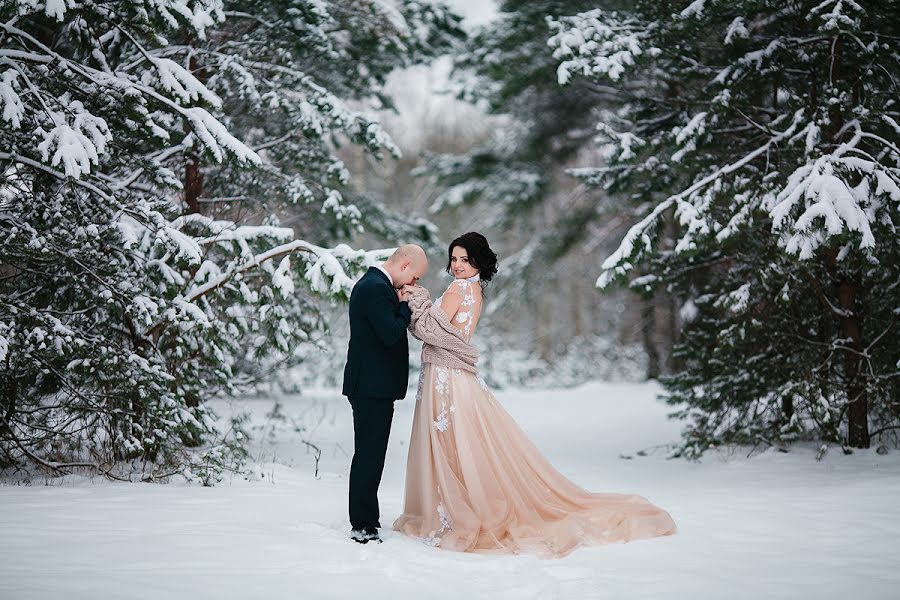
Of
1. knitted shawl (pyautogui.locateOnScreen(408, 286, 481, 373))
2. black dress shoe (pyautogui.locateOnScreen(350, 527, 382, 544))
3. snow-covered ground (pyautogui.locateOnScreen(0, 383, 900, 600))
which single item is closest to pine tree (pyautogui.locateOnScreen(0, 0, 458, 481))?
snow-covered ground (pyautogui.locateOnScreen(0, 383, 900, 600))

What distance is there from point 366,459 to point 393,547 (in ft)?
1.85

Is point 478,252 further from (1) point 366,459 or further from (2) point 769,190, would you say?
(2) point 769,190

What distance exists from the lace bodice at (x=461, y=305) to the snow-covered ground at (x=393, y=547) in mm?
1484

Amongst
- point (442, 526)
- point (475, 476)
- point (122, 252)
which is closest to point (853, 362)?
point (475, 476)

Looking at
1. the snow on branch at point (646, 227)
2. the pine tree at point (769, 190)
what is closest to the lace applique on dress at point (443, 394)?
the snow on branch at point (646, 227)

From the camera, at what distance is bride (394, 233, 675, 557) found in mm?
4707

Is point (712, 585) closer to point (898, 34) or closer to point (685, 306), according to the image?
point (898, 34)

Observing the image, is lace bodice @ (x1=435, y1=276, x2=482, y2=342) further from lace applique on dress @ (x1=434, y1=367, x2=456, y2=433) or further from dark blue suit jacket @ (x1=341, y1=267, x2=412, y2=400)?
dark blue suit jacket @ (x1=341, y1=267, x2=412, y2=400)

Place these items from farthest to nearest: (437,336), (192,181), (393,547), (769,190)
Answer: (192,181) < (769,190) < (437,336) < (393,547)

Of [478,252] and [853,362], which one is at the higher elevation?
[478,252]

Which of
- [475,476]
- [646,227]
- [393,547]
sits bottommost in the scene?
[393,547]

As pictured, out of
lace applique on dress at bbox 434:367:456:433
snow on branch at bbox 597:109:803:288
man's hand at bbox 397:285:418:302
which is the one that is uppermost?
snow on branch at bbox 597:109:803:288

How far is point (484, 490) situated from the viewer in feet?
15.9

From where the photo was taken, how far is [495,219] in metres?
16.9
